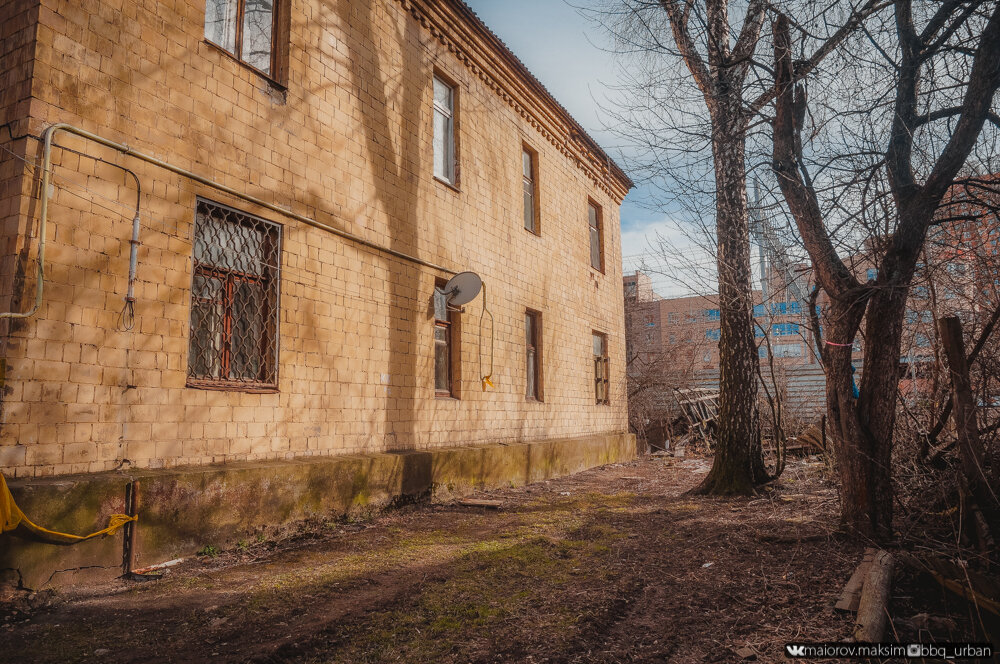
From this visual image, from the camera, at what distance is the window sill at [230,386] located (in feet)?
17.1

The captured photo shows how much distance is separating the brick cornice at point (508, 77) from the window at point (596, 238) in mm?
608

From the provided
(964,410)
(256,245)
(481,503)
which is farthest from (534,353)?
(964,410)

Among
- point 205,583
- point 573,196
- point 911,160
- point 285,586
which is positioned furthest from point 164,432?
point 573,196

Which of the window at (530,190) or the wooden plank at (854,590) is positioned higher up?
the window at (530,190)

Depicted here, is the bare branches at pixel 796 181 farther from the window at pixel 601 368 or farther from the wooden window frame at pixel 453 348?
the window at pixel 601 368

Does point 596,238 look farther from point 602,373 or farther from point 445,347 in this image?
point 445,347

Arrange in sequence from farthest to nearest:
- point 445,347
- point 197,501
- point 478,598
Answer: point 445,347 < point 197,501 < point 478,598

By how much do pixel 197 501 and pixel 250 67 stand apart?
408 centimetres

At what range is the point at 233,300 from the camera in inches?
224

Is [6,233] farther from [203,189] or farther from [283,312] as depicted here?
[283,312]

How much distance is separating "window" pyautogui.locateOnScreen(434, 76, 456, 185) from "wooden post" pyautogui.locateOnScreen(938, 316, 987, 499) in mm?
6518

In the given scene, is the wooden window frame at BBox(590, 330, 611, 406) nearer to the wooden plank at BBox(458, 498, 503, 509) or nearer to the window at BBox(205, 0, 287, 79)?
the wooden plank at BBox(458, 498, 503, 509)

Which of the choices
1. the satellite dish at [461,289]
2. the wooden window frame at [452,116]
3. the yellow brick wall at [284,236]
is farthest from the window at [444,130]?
the satellite dish at [461,289]

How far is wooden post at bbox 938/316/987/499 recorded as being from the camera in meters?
4.57
